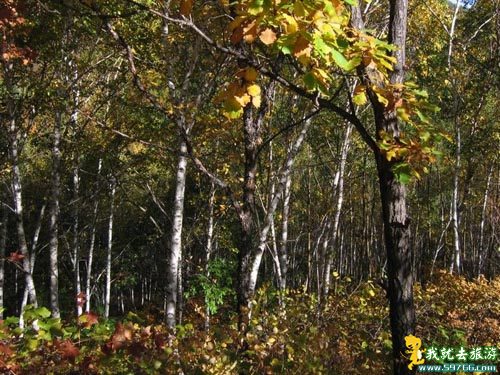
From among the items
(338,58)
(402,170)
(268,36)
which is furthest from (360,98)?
(268,36)

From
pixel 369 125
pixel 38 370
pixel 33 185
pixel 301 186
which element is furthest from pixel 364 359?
pixel 33 185

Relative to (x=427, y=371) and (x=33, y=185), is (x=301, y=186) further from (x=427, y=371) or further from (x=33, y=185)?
(x=427, y=371)

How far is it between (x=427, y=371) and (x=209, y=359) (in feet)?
5.30

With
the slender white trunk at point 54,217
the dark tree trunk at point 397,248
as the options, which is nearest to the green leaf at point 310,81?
the dark tree trunk at point 397,248

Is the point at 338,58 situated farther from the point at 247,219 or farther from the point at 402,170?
the point at 247,219

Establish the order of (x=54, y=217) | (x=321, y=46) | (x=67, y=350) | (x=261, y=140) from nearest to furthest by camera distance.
Answer: (x=321, y=46) → (x=67, y=350) → (x=261, y=140) → (x=54, y=217)

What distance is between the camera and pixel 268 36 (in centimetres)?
189

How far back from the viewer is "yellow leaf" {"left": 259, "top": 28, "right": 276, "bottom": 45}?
1.87 meters

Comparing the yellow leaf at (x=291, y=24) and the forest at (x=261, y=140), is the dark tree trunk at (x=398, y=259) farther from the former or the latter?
the yellow leaf at (x=291, y=24)

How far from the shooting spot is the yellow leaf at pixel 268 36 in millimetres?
1872

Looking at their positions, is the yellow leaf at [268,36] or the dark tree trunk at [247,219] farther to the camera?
the dark tree trunk at [247,219]

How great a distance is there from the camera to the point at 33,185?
2480cm

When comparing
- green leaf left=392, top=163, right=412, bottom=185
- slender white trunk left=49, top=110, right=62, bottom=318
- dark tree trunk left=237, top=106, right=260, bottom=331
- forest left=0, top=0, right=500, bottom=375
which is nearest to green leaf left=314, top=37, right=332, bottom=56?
forest left=0, top=0, right=500, bottom=375

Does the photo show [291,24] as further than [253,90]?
No
